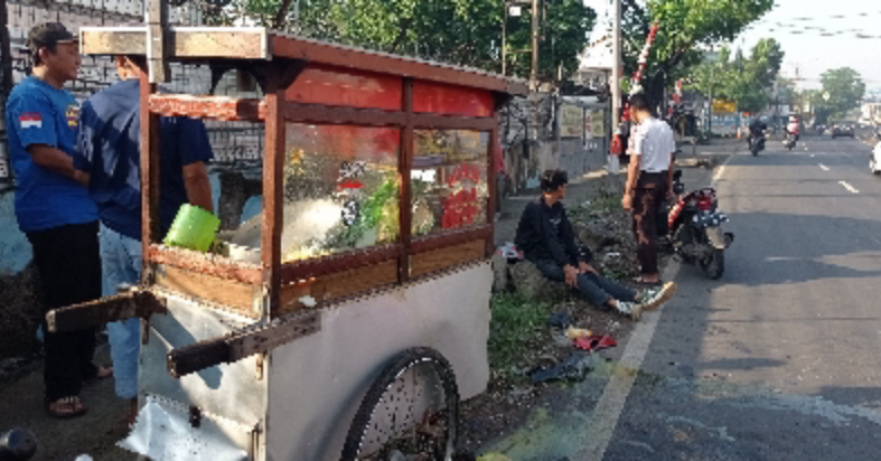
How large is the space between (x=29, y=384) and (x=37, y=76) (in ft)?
6.12

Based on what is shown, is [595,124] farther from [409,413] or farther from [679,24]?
[409,413]

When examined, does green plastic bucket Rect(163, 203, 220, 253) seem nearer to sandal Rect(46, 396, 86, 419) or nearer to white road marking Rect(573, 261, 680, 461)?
sandal Rect(46, 396, 86, 419)

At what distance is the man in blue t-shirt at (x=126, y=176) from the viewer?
326 centimetres

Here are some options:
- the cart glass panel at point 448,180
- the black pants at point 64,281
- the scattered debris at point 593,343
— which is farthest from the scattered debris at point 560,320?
the black pants at point 64,281

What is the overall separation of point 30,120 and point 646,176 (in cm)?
530

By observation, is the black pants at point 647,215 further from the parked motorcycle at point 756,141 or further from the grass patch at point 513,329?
the parked motorcycle at point 756,141

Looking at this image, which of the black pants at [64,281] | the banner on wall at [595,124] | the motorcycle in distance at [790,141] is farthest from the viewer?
the motorcycle in distance at [790,141]

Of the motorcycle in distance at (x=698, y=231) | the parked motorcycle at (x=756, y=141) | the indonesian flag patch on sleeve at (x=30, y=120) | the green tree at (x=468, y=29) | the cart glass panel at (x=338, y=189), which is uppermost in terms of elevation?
the green tree at (x=468, y=29)

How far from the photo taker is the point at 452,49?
73.6 feet

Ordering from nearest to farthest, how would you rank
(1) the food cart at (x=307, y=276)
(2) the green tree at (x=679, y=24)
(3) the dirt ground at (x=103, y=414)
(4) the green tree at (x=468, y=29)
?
(1) the food cart at (x=307, y=276), (3) the dirt ground at (x=103, y=414), (4) the green tree at (x=468, y=29), (2) the green tree at (x=679, y=24)

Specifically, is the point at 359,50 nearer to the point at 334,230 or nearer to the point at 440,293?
the point at 334,230

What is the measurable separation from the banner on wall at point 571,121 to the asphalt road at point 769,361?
832 centimetres

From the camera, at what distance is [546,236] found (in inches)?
243

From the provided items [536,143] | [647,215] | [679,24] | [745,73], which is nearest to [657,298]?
[647,215]
